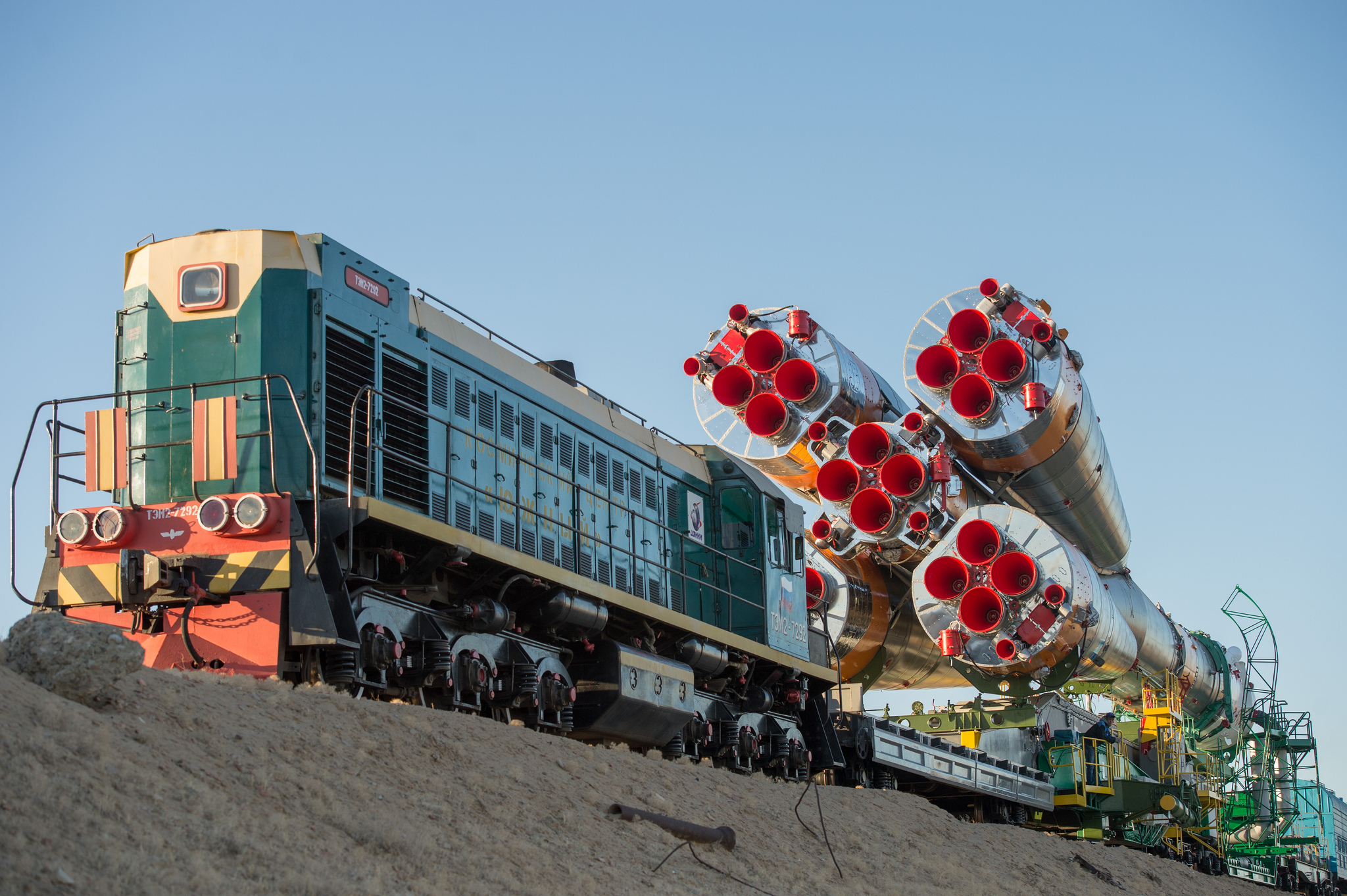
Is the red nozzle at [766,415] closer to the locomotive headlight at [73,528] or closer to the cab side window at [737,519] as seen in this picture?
the cab side window at [737,519]

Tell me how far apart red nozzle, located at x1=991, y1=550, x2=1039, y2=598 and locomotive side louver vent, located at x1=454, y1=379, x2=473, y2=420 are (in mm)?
10401

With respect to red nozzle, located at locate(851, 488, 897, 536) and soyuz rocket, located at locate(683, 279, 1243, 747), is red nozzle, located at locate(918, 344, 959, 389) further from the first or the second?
red nozzle, located at locate(851, 488, 897, 536)

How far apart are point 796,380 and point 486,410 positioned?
A: 28.2 ft

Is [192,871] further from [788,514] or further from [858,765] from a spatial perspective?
[858,765]

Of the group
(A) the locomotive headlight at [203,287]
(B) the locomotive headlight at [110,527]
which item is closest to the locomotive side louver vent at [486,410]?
(A) the locomotive headlight at [203,287]

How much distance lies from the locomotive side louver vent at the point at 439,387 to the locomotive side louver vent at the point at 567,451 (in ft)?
7.14

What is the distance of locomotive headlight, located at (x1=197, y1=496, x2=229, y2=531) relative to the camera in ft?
32.0

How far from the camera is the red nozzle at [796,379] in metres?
20.6

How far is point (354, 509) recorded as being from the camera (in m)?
9.92

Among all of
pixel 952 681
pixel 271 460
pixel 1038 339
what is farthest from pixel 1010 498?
pixel 271 460

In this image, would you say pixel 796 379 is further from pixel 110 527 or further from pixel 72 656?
pixel 72 656

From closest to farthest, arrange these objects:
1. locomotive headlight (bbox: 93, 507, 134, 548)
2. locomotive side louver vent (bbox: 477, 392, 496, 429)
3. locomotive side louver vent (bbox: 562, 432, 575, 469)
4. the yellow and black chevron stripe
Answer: the yellow and black chevron stripe, locomotive headlight (bbox: 93, 507, 134, 548), locomotive side louver vent (bbox: 477, 392, 496, 429), locomotive side louver vent (bbox: 562, 432, 575, 469)

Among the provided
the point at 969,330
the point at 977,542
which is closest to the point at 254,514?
the point at 977,542

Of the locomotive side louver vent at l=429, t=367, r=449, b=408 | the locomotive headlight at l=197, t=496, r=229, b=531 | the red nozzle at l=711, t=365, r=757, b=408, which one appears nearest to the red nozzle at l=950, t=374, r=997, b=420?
the red nozzle at l=711, t=365, r=757, b=408
